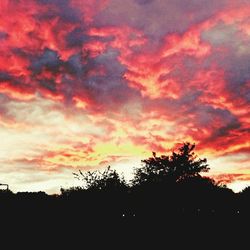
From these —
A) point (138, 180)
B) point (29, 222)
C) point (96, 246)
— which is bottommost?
point (96, 246)

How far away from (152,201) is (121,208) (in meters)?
6.83

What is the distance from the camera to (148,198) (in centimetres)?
4372

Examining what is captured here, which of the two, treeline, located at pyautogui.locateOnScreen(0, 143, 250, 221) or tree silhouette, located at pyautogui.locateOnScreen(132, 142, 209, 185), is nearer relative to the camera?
treeline, located at pyautogui.locateOnScreen(0, 143, 250, 221)

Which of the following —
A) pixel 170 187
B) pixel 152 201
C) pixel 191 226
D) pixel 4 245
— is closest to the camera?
pixel 4 245

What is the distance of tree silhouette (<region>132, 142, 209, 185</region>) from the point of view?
55.0 meters

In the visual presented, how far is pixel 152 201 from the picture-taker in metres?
42.8

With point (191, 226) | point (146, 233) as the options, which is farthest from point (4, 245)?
point (191, 226)

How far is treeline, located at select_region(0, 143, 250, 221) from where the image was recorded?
31066 mm

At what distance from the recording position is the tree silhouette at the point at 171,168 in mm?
55031

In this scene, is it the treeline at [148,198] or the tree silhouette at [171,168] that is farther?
the tree silhouette at [171,168]

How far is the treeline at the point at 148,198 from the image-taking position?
31.1 metres

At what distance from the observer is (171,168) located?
56.1 metres

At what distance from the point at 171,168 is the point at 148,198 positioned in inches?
520

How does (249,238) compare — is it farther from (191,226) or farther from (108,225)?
(108,225)
